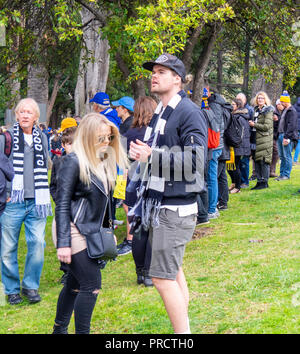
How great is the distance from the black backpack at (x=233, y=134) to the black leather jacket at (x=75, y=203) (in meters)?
6.55

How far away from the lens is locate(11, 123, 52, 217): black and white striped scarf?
567cm

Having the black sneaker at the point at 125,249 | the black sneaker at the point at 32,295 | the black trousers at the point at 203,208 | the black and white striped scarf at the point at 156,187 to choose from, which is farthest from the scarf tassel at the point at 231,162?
the black and white striped scarf at the point at 156,187

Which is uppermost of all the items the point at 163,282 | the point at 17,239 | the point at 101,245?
the point at 101,245

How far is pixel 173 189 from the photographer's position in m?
3.73

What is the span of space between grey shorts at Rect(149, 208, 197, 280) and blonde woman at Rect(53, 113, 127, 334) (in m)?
0.45

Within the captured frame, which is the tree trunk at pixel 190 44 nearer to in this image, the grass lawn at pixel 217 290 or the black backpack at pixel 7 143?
the grass lawn at pixel 217 290

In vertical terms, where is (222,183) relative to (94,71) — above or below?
below

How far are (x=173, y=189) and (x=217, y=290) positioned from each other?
1972mm

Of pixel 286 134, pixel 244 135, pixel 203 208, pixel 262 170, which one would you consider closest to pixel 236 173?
pixel 262 170

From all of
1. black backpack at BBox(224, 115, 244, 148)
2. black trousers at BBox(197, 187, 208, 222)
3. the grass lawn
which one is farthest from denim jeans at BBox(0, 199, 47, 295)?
black backpack at BBox(224, 115, 244, 148)

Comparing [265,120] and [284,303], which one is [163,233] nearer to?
[284,303]

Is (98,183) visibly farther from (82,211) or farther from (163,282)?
(163,282)

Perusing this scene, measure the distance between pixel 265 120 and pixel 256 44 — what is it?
227 centimetres
